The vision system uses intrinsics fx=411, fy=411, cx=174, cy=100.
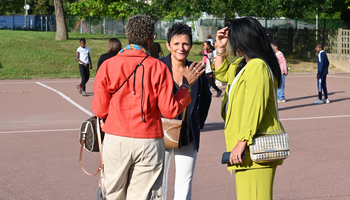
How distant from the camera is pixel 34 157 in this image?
268 inches

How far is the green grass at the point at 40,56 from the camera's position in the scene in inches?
866

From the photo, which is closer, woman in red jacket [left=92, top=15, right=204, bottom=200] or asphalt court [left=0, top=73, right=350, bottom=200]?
woman in red jacket [left=92, top=15, right=204, bottom=200]

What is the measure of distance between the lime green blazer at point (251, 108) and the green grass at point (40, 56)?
62.5ft

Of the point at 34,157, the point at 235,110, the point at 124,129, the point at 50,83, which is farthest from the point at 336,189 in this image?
the point at 50,83

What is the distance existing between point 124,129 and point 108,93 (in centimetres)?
31

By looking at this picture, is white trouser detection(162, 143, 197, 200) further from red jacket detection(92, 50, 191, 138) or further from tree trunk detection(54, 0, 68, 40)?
tree trunk detection(54, 0, 68, 40)

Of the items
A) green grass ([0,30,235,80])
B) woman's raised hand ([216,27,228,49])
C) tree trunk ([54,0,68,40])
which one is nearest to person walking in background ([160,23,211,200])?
woman's raised hand ([216,27,228,49])

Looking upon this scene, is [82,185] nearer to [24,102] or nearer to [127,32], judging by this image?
[127,32]

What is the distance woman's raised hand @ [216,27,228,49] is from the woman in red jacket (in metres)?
0.81

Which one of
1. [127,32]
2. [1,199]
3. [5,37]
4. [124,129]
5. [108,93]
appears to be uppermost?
[5,37]

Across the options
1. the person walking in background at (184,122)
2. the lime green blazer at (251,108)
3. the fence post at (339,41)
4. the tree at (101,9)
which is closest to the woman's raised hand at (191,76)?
the lime green blazer at (251,108)

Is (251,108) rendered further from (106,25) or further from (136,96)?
(106,25)

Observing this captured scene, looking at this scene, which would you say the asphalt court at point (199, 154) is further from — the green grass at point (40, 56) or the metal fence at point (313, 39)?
the metal fence at point (313, 39)

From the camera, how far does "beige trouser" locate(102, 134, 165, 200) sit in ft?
10.1
